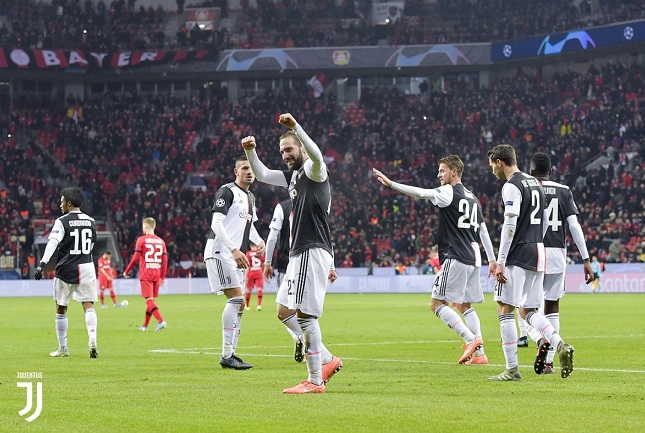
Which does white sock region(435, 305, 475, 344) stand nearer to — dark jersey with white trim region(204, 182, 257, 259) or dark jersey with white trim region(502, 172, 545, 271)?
dark jersey with white trim region(502, 172, 545, 271)

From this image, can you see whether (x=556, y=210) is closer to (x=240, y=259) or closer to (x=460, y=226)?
(x=460, y=226)

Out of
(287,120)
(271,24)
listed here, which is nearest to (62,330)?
(287,120)

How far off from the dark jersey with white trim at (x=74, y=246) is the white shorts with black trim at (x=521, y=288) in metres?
7.51

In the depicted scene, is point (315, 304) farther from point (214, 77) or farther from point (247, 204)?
point (214, 77)

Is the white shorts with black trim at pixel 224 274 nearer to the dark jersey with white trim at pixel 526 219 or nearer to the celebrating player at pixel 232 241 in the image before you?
the celebrating player at pixel 232 241

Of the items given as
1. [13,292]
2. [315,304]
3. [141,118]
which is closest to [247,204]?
[315,304]

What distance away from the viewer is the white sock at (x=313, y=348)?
12.0 metres

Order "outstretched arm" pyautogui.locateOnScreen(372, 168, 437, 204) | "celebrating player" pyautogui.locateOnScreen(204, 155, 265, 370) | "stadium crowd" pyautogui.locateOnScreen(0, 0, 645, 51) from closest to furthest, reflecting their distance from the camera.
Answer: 1. "outstretched arm" pyautogui.locateOnScreen(372, 168, 437, 204)
2. "celebrating player" pyautogui.locateOnScreen(204, 155, 265, 370)
3. "stadium crowd" pyautogui.locateOnScreen(0, 0, 645, 51)

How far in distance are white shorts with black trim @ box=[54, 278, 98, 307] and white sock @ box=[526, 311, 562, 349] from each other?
25.7ft

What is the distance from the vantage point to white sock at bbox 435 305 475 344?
1566cm

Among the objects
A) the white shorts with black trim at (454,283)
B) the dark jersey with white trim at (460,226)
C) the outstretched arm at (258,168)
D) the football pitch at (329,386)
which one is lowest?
the football pitch at (329,386)

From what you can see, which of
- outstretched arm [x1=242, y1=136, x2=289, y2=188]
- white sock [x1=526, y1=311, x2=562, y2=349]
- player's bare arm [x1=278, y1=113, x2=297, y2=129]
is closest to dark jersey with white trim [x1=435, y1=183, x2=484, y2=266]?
white sock [x1=526, y1=311, x2=562, y2=349]

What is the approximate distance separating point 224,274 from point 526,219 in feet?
15.1
